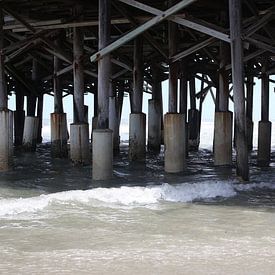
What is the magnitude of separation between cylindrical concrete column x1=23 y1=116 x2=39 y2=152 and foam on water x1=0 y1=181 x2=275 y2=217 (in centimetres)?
690

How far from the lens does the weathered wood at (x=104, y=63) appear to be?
8.71m

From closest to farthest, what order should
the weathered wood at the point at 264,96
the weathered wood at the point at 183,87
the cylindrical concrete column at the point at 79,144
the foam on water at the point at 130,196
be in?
the foam on water at the point at 130,196, the cylindrical concrete column at the point at 79,144, the weathered wood at the point at 264,96, the weathered wood at the point at 183,87

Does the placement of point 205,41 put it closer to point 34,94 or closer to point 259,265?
point 259,265

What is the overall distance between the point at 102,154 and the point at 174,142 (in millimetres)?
1671

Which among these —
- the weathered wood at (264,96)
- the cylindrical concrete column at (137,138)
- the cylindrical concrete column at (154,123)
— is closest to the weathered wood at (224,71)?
the cylindrical concrete column at (137,138)

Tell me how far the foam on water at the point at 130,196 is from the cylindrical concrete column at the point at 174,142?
4.52 ft

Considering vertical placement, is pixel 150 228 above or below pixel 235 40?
below

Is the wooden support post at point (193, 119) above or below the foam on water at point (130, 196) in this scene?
above

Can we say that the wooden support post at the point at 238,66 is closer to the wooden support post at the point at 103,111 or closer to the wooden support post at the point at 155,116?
the wooden support post at the point at 103,111

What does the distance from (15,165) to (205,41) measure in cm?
519

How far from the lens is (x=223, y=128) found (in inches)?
418

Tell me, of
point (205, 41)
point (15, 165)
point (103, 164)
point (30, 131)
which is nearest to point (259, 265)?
point (103, 164)

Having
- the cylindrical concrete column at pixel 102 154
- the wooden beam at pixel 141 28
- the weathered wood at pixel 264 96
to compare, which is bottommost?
the cylindrical concrete column at pixel 102 154

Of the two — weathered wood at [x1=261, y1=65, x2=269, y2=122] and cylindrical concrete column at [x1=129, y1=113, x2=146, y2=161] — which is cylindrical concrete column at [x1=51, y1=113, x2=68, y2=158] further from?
weathered wood at [x1=261, y1=65, x2=269, y2=122]
